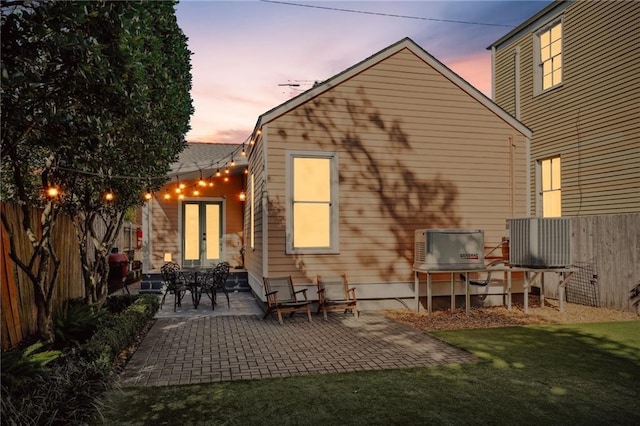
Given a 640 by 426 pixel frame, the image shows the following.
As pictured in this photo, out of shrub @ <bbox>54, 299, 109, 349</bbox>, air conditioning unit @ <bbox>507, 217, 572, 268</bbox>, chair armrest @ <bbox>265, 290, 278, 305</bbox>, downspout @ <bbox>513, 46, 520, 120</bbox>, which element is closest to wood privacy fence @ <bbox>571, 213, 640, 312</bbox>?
air conditioning unit @ <bbox>507, 217, 572, 268</bbox>

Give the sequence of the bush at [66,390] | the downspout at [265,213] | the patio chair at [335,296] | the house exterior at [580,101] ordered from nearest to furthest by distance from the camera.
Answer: the bush at [66,390] → the patio chair at [335,296] → the downspout at [265,213] → the house exterior at [580,101]

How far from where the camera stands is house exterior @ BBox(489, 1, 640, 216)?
11.8 m

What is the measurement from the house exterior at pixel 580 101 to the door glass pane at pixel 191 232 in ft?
34.4

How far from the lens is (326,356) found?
264 inches

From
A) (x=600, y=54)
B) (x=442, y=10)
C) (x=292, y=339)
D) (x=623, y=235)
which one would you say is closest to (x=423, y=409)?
(x=292, y=339)

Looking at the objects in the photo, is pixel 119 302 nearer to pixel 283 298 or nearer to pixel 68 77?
pixel 283 298

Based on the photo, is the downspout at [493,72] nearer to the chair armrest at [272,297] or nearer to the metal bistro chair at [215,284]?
the metal bistro chair at [215,284]

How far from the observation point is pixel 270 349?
7113 millimetres

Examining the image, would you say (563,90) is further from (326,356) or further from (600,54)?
(326,356)

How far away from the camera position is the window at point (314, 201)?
1027cm

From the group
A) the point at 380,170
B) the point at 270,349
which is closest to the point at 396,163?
the point at 380,170

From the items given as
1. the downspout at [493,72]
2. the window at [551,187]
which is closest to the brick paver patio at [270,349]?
the window at [551,187]

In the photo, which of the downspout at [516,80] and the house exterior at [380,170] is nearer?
the house exterior at [380,170]

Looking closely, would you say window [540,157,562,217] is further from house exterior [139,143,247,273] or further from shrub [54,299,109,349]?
shrub [54,299,109,349]
